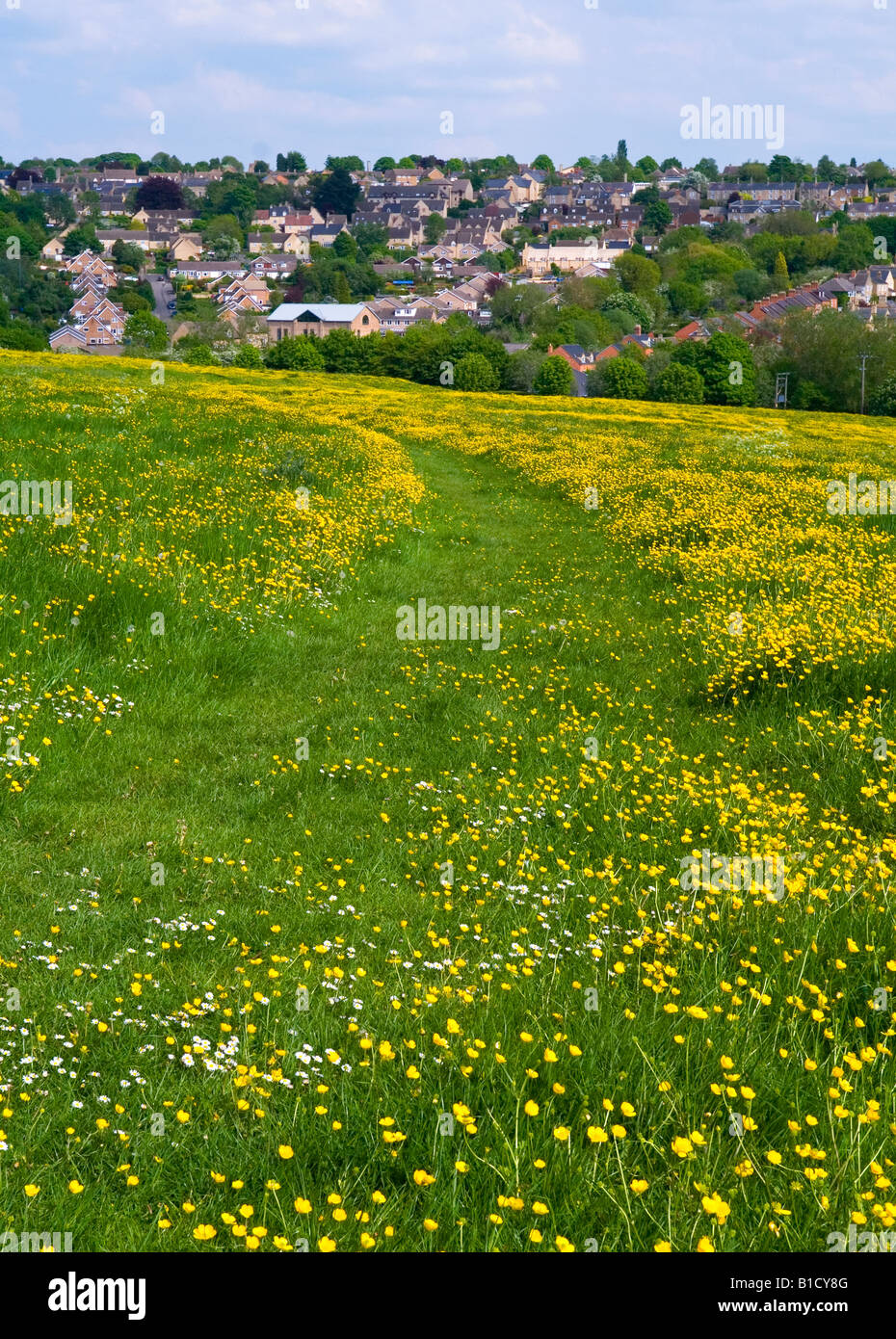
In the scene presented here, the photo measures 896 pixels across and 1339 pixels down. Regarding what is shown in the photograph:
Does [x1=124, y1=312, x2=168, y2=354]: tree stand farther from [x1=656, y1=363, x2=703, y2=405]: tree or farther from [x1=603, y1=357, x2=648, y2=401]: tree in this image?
[x1=656, y1=363, x2=703, y2=405]: tree

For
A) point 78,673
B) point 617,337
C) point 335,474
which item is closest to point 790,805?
point 78,673

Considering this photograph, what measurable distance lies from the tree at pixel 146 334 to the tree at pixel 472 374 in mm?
27999

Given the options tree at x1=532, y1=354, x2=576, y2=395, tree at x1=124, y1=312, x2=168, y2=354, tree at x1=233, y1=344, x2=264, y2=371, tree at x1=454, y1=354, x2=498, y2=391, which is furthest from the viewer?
tree at x1=233, y1=344, x2=264, y2=371

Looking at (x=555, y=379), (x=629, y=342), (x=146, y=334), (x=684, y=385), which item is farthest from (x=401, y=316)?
(x=684, y=385)

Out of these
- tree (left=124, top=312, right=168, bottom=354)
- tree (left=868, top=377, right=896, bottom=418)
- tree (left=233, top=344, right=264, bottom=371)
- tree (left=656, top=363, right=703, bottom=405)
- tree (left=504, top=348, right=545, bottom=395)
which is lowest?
tree (left=868, top=377, right=896, bottom=418)

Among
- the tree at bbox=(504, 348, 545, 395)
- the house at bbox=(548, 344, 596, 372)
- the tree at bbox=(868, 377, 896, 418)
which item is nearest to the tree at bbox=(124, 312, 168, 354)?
the tree at bbox=(504, 348, 545, 395)

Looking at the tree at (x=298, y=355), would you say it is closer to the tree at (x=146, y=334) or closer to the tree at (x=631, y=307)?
the tree at (x=146, y=334)

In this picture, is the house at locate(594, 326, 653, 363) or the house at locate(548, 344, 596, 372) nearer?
the house at locate(548, 344, 596, 372)

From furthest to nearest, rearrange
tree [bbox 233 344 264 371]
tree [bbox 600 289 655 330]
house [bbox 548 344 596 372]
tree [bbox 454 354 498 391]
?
tree [bbox 600 289 655 330] → house [bbox 548 344 596 372] → tree [bbox 233 344 264 371] → tree [bbox 454 354 498 391]

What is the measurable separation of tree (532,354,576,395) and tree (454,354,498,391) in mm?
5278

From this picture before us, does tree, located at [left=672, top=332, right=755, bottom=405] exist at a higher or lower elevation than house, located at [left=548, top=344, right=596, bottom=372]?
lower

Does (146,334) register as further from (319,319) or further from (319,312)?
(319,312)

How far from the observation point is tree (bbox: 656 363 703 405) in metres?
93.6

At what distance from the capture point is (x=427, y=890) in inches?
273
